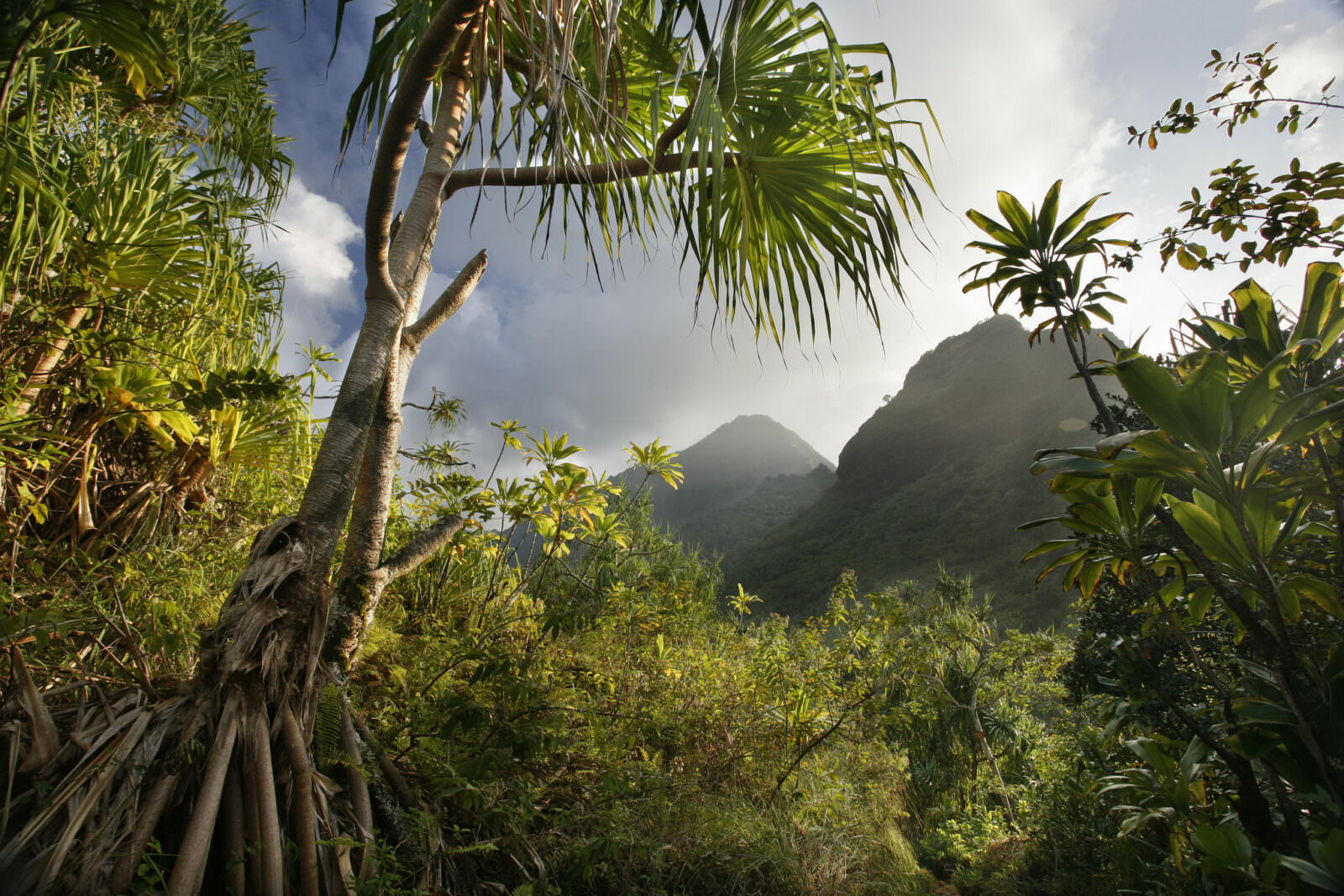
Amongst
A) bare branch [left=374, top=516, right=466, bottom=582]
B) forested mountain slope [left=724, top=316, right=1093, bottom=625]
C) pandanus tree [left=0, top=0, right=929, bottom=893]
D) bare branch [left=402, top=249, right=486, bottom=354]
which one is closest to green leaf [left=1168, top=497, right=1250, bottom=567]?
pandanus tree [left=0, top=0, right=929, bottom=893]

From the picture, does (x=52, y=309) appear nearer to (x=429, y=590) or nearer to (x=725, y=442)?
(x=429, y=590)

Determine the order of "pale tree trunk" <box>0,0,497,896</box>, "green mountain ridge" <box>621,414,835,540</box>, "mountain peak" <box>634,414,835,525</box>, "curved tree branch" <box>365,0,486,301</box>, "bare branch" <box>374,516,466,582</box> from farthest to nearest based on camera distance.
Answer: "mountain peak" <box>634,414,835,525</box>, "green mountain ridge" <box>621,414,835,540</box>, "bare branch" <box>374,516,466,582</box>, "curved tree branch" <box>365,0,486,301</box>, "pale tree trunk" <box>0,0,497,896</box>

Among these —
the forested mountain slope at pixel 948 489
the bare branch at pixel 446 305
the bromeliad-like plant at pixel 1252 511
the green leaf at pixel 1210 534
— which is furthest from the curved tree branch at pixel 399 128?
the forested mountain slope at pixel 948 489

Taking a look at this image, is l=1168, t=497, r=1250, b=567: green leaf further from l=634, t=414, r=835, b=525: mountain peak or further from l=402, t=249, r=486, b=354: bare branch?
l=634, t=414, r=835, b=525: mountain peak

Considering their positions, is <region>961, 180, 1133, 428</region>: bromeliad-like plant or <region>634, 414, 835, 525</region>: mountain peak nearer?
<region>961, 180, 1133, 428</region>: bromeliad-like plant

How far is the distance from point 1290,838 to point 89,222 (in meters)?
3.50

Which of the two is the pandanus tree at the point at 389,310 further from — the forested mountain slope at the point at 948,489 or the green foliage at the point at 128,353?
the forested mountain slope at the point at 948,489

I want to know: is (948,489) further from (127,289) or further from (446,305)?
(127,289)

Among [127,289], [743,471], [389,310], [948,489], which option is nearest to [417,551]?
[389,310]

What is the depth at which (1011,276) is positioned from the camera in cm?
165

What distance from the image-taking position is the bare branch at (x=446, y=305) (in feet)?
5.86

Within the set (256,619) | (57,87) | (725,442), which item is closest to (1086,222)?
(256,619)

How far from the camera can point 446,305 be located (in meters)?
1.90

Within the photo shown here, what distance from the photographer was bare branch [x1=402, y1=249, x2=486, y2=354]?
5.86 feet
